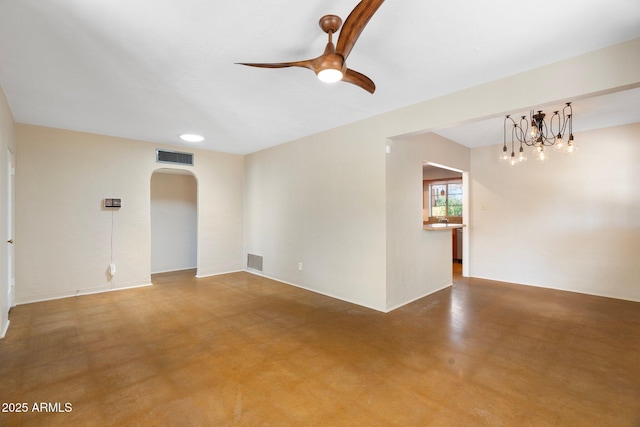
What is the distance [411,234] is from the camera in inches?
166

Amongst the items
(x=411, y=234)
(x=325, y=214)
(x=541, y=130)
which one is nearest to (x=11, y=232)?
(x=325, y=214)

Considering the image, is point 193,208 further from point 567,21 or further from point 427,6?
point 567,21

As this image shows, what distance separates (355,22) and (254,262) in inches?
201

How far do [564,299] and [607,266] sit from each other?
91cm

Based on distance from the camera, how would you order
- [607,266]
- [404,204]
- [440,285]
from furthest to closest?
[440,285] → [607,266] → [404,204]

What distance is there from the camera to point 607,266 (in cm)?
442

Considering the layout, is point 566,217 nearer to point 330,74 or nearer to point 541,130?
point 541,130

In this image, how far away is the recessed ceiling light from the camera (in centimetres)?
465

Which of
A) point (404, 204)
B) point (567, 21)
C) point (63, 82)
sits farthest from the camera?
point (404, 204)

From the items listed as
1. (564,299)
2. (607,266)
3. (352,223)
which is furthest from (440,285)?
(607,266)

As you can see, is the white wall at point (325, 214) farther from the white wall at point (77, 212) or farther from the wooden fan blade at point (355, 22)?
the wooden fan blade at point (355, 22)

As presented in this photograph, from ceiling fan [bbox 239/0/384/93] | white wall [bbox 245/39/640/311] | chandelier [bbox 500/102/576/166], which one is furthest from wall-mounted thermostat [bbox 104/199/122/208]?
chandelier [bbox 500/102/576/166]

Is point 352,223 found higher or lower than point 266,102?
lower

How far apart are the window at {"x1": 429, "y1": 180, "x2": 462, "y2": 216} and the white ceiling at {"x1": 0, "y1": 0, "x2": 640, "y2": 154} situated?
3883 mm
